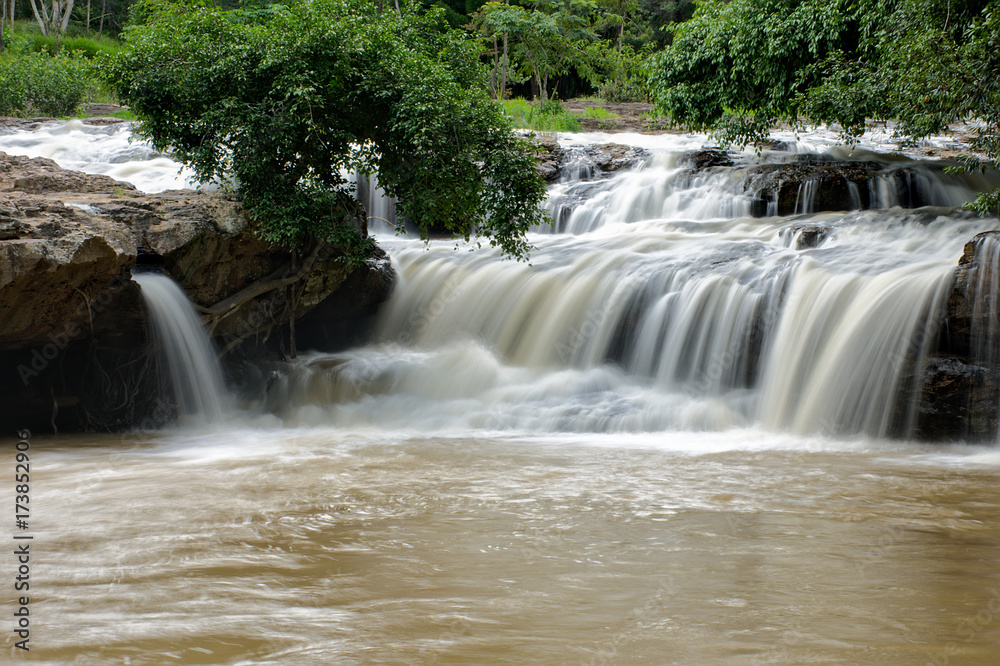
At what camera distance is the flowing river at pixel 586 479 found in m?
3.39

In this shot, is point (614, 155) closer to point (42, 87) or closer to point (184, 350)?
point (184, 350)

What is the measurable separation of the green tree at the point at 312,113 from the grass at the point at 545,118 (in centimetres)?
1116

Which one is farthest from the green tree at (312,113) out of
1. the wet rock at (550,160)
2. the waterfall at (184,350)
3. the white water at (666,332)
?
the wet rock at (550,160)

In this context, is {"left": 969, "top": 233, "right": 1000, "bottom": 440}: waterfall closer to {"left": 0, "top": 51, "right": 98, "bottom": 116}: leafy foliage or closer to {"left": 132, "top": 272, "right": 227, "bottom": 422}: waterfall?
{"left": 132, "top": 272, "right": 227, "bottom": 422}: waterfall

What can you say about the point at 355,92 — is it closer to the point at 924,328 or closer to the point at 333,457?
the point at 333,457

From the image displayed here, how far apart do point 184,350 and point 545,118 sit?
14740 mm

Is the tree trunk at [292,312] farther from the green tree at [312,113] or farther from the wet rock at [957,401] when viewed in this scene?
the wet rock at [957,401]

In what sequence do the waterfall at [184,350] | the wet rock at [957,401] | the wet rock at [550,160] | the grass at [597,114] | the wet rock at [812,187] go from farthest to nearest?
the grass at [597,114] → the wet rock at [550,160] → the wet rock at [812,187] → the waterfall at [184,350] → the wet rock at [957,401]

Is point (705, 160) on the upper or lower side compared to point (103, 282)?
upper

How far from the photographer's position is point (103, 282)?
8242 millimetres

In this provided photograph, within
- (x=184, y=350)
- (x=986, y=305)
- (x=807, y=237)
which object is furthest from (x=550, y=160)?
(x=986, y=305)

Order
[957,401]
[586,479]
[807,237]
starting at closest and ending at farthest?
1. [586,479]
2. [957,401]
3. [807,237]

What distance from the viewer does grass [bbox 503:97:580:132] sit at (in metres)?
21.3

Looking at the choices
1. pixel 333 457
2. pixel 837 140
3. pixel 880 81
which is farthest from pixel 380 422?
pixel 837 140
